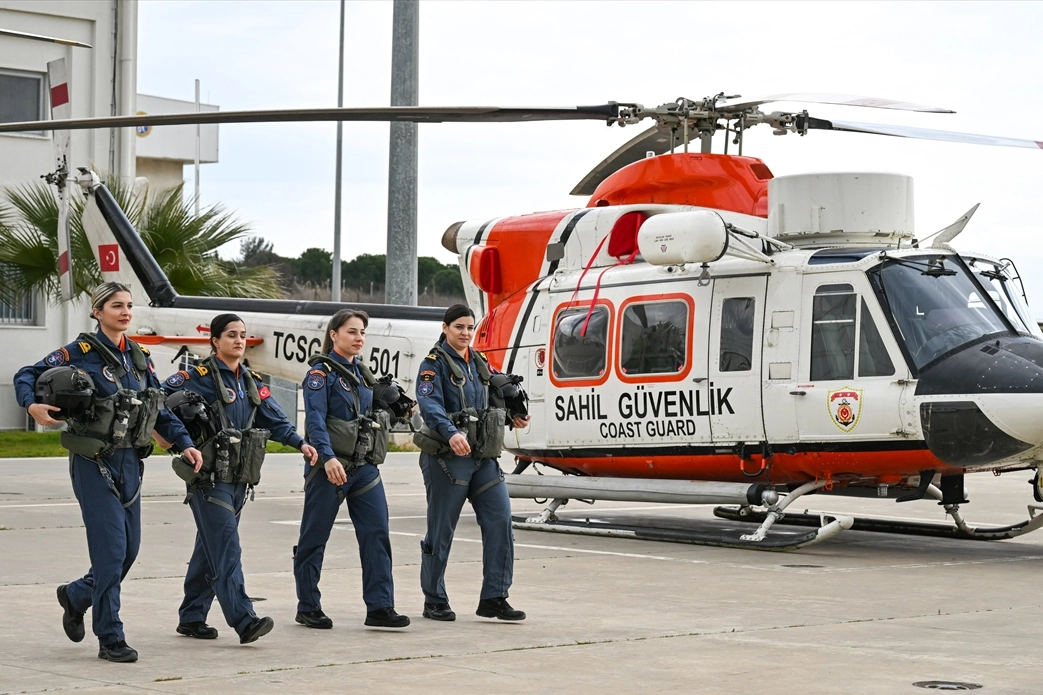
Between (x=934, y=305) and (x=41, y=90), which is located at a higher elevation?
(x=41, y=90)

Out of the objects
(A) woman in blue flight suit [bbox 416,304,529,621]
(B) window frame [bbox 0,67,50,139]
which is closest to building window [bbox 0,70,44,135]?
(B) window frame [bbox 0,67,50,139]

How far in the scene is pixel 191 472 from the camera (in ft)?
22.5

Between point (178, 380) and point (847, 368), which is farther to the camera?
point (847, 368)

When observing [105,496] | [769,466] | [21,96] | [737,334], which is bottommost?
[769,466]

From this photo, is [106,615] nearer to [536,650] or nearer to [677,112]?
[536,650]

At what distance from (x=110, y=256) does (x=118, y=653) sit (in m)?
11.6

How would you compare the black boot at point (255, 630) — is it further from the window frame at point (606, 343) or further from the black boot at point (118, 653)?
the window frame at point (606, 343)

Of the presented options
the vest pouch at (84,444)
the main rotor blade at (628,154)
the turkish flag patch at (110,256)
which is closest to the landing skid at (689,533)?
the main rotor blade at (628,154)

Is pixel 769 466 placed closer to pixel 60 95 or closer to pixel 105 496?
pixel 105 496

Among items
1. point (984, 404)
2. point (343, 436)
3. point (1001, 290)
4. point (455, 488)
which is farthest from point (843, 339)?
point (343, 436)

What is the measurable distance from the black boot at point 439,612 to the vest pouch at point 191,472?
5.32 feet

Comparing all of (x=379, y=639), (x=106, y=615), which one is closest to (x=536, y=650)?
(x=379, y=639)

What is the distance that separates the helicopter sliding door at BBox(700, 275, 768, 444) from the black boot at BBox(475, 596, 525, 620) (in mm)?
4219

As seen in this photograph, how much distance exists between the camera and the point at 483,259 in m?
13.6
